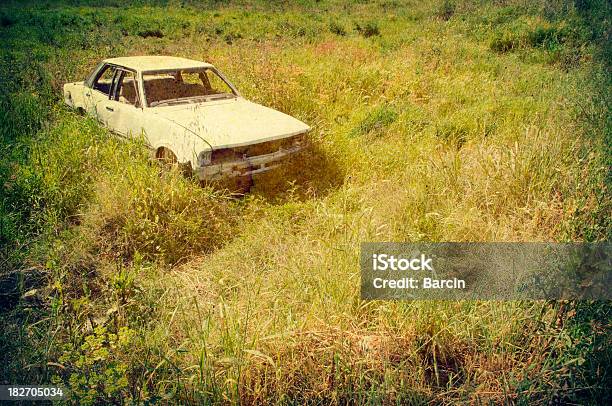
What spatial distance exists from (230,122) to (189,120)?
46 centimetres

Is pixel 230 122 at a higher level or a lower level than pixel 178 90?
lower

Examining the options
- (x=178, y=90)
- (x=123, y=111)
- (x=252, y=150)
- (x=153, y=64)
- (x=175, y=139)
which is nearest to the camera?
(x=175, y=139)

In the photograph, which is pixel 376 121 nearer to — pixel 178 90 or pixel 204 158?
pixel 178 90

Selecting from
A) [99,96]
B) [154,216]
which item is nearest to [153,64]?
[99,96]

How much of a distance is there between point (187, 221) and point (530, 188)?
10.5 ft

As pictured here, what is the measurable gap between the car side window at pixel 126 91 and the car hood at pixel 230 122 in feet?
1.53

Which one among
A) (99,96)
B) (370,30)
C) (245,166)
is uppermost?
(370,30)

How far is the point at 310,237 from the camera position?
429 cm

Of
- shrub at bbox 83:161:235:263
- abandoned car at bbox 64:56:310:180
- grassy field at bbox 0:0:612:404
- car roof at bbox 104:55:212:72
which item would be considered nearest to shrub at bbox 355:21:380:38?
grassy field at bbox 0:0:612:404

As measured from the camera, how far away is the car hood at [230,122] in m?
4.89

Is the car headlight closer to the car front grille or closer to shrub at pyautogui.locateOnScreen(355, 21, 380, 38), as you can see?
the car front grille

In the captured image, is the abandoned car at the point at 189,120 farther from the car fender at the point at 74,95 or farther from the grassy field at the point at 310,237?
the grassy field at the point at 310,237

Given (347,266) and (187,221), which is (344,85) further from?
(347,266)

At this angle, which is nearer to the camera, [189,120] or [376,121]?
[189,120]
